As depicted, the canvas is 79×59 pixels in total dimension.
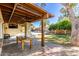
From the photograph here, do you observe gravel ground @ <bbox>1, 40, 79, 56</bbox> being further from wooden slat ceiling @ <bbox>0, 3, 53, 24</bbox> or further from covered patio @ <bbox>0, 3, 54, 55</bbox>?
wooden slat ceiling @ <bbox>0, 3, 53, 24</bbox>

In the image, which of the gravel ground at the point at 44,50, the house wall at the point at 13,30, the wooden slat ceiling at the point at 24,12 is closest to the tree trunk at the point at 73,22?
the gravel ground at the point at 44,50

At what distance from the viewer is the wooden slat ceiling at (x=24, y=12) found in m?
3.43

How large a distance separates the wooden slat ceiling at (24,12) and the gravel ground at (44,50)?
1.92 ft

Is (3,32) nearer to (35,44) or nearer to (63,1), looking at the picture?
(35,44)

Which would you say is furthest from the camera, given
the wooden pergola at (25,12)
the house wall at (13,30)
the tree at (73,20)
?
the house wall at (13,30)

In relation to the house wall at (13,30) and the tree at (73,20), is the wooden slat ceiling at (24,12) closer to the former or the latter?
the house wall at (13,30)

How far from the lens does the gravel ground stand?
3.58 m

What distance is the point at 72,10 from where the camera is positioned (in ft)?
11.6

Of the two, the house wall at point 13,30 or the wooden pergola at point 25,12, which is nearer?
the wooden pergola at point 25,12

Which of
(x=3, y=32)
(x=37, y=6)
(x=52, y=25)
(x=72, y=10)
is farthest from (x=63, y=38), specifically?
(x=3, y=32)

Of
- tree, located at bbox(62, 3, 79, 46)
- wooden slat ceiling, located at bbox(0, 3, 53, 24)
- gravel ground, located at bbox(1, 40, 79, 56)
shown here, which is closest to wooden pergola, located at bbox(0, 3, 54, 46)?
wooden slat ceiling, located at bbox(0, 3, 53, 24)

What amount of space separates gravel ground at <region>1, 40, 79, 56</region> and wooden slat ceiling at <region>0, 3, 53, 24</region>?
59cm

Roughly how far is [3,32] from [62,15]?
1.40 m

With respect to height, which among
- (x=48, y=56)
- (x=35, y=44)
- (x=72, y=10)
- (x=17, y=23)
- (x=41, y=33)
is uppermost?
(x=72, y=10)
